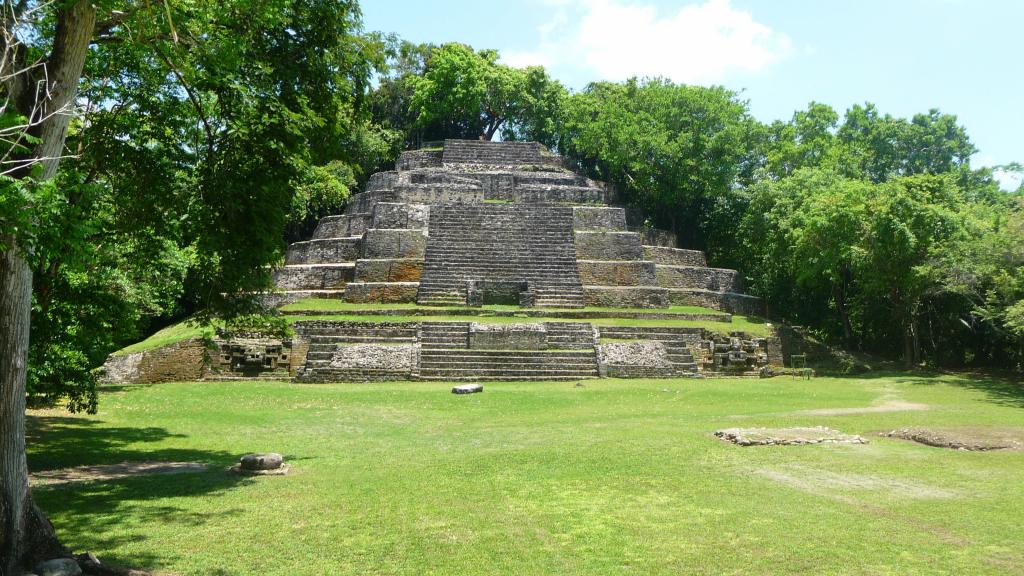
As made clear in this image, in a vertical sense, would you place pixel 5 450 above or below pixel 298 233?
below

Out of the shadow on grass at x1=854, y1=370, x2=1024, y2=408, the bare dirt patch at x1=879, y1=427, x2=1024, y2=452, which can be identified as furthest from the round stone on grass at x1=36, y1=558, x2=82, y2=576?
the shadow on grass at x1=854, y1=370, x2=1024, y2=408

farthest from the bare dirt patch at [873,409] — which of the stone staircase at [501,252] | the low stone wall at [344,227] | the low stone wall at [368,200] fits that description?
the low stone wall at [368,200]

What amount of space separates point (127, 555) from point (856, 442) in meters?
7.39

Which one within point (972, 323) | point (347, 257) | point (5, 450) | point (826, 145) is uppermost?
point (826, 145)

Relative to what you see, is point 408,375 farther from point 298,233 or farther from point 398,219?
point 298,233

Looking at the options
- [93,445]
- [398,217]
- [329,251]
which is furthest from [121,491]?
[398,217]

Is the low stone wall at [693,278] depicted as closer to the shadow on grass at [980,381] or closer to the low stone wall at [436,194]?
the shadow on grass at [980,381]

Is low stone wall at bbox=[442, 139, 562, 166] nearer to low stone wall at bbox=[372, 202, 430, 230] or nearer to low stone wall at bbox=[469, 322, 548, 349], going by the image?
low stone wall at bbox=[372, 202, 430, 230]

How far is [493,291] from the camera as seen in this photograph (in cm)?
2317

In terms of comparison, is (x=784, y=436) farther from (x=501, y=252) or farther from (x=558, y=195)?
(x=558, y=195)

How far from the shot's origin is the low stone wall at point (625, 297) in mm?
23328

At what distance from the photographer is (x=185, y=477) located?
301 inches

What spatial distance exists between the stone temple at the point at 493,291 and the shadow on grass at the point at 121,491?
4083 mm

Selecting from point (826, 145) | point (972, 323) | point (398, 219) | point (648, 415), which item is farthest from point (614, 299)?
point (826, 145)
